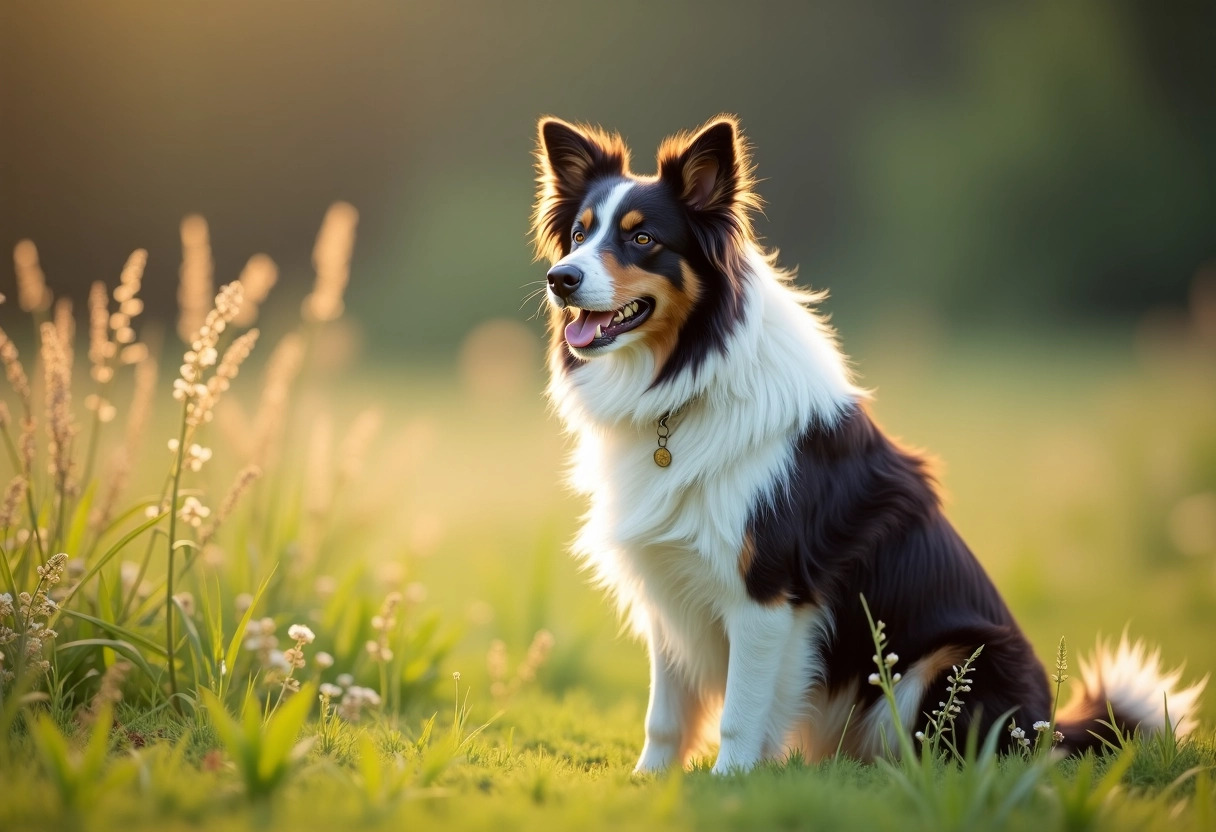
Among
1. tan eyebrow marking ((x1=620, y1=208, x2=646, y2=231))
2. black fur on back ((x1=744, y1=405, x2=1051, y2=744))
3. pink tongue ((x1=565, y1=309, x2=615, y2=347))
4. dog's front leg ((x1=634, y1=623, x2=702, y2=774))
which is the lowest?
dog's front leg ((x1=634, y1=623, x2=702, y2=774))

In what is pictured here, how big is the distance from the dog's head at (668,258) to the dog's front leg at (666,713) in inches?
42.5

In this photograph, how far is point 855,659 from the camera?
334 cm

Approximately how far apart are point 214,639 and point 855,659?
221cm

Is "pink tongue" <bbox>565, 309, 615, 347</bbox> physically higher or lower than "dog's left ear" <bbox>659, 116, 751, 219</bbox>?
lower

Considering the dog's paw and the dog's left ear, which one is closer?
the dog's paw

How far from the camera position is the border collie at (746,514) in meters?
3.21

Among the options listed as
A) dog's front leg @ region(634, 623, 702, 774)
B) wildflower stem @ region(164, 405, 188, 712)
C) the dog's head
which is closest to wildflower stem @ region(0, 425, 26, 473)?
wildflower stem @ region(164, 405, 188, 712)

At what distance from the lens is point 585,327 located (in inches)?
137

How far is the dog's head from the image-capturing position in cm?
337

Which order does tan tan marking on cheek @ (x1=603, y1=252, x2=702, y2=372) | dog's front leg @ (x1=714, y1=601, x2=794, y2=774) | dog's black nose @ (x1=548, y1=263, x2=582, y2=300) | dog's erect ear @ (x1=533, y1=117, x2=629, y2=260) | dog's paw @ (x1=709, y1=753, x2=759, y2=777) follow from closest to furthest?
dog's paw @ (x1=709, y1=753, x2=759, y2=777), dog's front leg @ (x1=714, y1=601, x2=794, y2=774), dog's black nose @ (x1=548, y1=263, x2=582, y2=300), tan tan marking on cheek @ (x1=603, y1=252, x2=702, y2=372), dog's erect ear @ (x1=533, y1=117, x2=629, y2=260)

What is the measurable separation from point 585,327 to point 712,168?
0.75m

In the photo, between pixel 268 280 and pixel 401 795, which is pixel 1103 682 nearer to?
pixel 401 795

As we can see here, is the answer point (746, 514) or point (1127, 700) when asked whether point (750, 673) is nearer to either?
point (746, 514)

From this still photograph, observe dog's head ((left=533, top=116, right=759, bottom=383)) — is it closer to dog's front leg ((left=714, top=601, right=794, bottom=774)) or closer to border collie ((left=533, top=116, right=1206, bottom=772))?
border collie ((left=533, top=116, right=1206, bottom=772))
